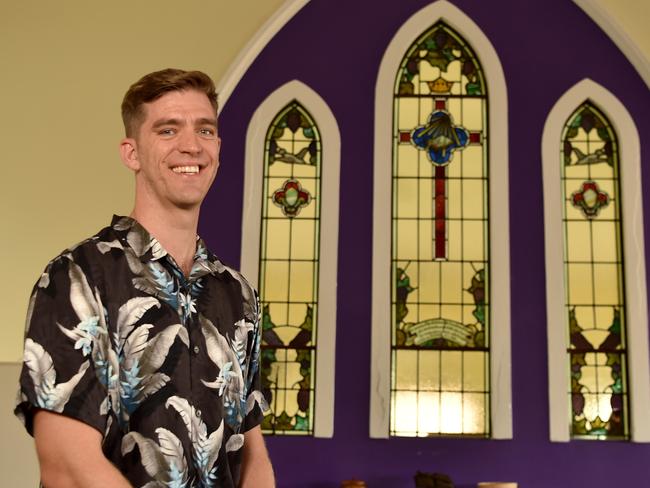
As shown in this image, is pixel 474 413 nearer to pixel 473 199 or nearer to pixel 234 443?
pixel 473 199

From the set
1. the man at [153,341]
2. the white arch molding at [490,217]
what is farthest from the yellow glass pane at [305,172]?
the man at [153,341]

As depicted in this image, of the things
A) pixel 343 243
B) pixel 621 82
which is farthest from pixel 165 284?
pixel 621 82

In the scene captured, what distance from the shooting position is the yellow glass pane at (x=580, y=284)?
4.66 meters

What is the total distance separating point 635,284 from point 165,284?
3.56 m

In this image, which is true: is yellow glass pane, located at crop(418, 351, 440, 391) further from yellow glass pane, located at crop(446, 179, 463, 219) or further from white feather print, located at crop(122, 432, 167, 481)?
white feather print, located at crop(122, 432, 167, 481)

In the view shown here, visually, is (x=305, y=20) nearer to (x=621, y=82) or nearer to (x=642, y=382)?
(x=621, y=82)

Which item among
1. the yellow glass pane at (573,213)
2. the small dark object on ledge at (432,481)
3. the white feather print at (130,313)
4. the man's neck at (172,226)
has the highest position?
the yellow glass pane at (573,213)

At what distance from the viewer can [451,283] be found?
15.4 ft

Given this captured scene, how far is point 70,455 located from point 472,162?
373cm

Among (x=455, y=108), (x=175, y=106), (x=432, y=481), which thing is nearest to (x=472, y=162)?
(x=455, y=108)

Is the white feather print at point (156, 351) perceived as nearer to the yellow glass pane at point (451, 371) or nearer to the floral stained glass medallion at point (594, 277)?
the yellow glass pane at point (451, 371)

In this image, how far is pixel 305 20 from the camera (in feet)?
16.2

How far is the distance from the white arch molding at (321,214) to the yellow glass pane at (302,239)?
90 mm

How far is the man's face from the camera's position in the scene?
1.59m
